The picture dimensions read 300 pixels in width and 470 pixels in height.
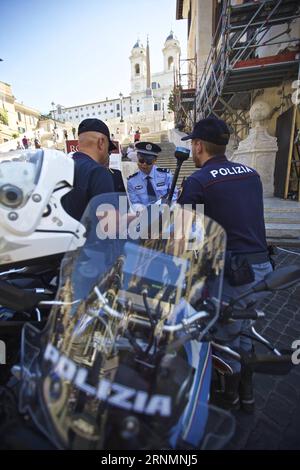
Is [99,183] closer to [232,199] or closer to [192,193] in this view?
[192,193]

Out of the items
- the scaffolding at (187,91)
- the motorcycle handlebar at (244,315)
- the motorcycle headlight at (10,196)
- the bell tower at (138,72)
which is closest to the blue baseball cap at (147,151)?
the motorcycle headlight at (10,196)

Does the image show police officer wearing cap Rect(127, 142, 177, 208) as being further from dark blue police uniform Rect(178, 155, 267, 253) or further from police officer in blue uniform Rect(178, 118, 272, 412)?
dark blue police uniform Rect(178, 155, 267, 253)

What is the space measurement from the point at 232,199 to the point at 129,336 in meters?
1.13

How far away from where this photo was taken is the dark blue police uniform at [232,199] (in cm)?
181

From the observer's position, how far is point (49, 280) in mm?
1966

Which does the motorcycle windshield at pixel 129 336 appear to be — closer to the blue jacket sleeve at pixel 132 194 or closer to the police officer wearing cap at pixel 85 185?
the police officer wearing cap at pixel 85 185

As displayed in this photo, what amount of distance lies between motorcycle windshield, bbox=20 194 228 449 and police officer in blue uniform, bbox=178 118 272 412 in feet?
1.26

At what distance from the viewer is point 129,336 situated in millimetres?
1279

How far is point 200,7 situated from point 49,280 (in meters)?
20.3

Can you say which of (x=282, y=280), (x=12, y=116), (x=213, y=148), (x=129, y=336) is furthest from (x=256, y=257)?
(x=12, y=116)

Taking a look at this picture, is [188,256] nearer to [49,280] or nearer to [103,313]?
[103,313]

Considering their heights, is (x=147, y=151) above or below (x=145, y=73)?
below

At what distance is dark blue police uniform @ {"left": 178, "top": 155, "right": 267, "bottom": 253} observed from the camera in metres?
1.81
